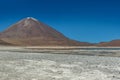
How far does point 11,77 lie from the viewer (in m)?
15.6

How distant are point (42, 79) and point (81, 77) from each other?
95.1 inches

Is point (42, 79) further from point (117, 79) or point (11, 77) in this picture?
point (117, 79)

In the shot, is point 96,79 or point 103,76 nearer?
point 96,79

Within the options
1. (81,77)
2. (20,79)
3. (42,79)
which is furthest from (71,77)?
(20,79)

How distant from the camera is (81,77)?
15953mm

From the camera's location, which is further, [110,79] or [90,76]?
[90,76]

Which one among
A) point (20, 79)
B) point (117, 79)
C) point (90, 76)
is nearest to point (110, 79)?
point (117, 79)

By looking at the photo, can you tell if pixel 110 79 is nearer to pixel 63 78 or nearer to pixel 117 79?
pixel 117 79

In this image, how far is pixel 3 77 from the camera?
609 inches

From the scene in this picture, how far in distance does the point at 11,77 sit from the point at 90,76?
15.5 feet

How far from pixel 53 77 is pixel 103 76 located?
123 inches

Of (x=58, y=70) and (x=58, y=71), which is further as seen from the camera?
(x=58, y=70)

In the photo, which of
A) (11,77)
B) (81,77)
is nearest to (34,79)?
(11,77)

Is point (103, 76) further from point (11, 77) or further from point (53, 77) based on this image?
point (11, 77)
